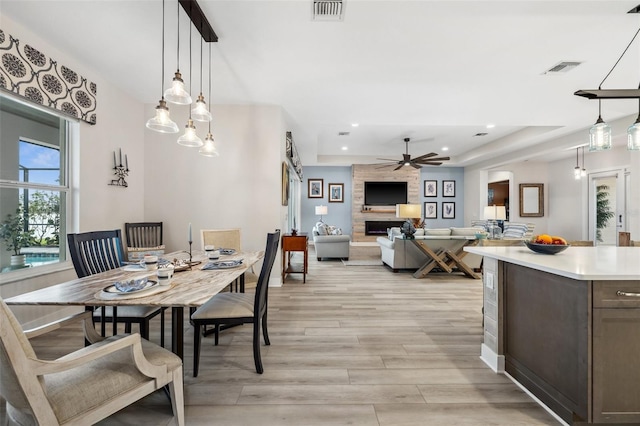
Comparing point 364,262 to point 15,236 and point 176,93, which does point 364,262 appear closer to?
point 176,93

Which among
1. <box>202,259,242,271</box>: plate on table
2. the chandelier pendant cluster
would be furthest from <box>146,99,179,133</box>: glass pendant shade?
<box>202,259,242,271</box>: plate on table

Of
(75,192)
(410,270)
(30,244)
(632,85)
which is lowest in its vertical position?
(410,270)

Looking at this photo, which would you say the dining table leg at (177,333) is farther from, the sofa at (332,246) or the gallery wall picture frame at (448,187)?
the gallery wall picture frame at (448,187)

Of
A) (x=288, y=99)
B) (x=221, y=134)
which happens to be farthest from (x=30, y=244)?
(x=288, y=99)

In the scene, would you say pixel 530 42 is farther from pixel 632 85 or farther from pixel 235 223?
pixel 235 223

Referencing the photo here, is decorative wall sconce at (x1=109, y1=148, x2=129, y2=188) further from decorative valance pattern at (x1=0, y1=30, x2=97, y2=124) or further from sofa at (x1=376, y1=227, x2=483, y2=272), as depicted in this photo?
sofa at (x1=376, y1=227, x2=483, y2=272)

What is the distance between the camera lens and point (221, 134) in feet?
14.4

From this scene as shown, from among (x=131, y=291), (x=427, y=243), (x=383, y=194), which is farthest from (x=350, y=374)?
(x=383, y=194)

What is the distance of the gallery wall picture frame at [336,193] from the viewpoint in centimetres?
973

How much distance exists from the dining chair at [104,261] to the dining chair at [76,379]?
61 centimetres

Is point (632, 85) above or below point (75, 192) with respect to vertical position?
above

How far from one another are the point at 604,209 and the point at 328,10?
28.2 ft

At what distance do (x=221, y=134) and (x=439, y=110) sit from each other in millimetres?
3325

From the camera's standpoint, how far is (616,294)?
1460 millimetres
